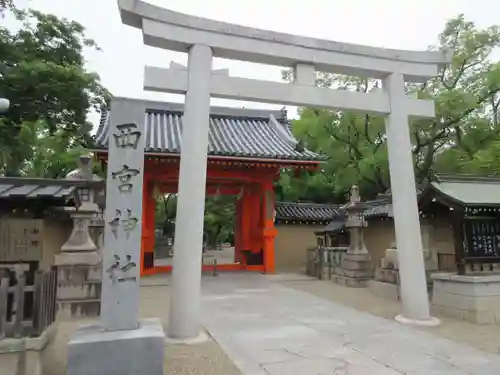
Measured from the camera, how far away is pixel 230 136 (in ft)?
56.5

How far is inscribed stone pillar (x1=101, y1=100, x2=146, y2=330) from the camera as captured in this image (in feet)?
14.3

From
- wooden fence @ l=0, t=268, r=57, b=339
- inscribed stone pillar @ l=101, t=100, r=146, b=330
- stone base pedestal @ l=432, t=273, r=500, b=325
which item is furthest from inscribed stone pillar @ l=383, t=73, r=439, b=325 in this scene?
wooden fence @ l=0, t=268, r=57, b=339

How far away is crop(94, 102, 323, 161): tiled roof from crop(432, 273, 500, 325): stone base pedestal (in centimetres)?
773

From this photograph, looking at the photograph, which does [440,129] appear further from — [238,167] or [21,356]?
[21,356]

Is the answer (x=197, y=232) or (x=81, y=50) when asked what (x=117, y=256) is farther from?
(x=81, y=50)

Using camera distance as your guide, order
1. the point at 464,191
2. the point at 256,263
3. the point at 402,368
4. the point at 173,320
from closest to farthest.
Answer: the point at 402,368 < the point at 173,320 < the point at 464,191 < the point at 256,263

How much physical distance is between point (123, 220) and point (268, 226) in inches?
444

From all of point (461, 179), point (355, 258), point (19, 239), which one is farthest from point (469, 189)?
point (19, 239)

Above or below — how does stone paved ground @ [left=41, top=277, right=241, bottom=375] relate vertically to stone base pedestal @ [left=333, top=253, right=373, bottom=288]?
below

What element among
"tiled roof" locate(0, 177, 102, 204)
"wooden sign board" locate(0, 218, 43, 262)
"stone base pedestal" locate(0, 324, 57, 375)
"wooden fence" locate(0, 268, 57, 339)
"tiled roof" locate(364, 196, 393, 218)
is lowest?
"stone base pedestal" locate(0, 324, 57, 375)

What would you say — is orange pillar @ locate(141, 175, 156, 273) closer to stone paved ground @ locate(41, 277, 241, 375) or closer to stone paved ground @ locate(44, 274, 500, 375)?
stone paved ground @ locate(44, 274, 500, 375)

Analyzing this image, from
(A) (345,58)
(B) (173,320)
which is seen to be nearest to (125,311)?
(B) (173,320)

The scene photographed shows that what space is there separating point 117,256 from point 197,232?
6.00ft

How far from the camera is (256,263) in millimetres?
16375
